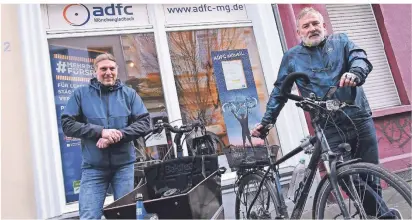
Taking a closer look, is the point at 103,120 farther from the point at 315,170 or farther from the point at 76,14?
the point at 76,14

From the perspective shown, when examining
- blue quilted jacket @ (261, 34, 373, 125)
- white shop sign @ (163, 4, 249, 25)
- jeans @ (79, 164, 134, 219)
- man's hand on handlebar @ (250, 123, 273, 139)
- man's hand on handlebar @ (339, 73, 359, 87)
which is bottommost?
jeans @ (79, 164, 134, 219)

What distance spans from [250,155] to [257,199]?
0.42m

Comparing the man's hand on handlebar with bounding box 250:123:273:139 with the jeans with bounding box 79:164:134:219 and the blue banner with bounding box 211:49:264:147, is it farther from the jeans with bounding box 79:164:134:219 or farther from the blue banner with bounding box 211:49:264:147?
the blue banner with bounding box 211:49:264:147

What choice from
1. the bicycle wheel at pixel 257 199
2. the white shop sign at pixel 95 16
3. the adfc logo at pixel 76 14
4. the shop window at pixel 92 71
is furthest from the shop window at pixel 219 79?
the bicycle wheel at pixel 257 199

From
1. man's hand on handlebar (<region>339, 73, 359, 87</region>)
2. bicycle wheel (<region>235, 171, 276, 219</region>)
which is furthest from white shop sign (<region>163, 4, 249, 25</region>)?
man's hand on handlebar (<region>339, 73, 359, 87</region>)

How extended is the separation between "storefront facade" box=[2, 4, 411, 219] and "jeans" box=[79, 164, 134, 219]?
150 centimetres

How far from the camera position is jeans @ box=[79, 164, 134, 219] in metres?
2.69

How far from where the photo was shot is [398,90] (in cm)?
586

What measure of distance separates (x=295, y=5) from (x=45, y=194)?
15.3ft

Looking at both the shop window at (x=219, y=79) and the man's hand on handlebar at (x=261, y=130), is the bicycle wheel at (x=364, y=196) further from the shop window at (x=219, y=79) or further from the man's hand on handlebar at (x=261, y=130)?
the shop window at (x=219, y=79)

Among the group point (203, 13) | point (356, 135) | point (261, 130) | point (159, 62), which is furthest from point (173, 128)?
point (203, 13)

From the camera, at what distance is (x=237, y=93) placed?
17.9 feet

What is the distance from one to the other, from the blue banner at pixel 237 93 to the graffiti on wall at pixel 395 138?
1.95m

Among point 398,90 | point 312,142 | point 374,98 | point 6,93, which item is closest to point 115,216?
point 312,142
